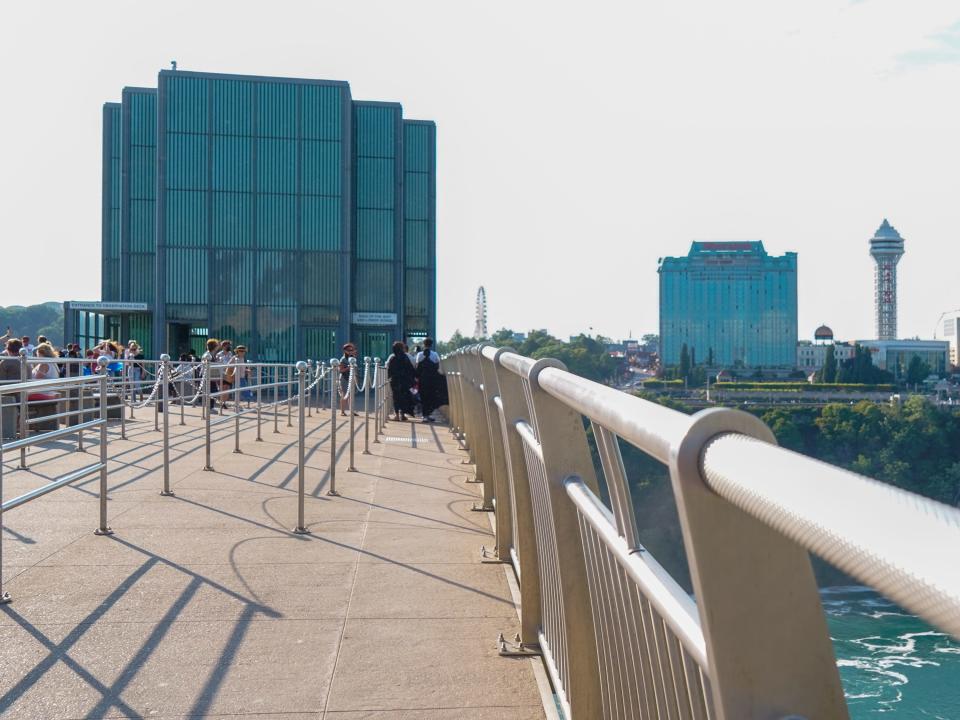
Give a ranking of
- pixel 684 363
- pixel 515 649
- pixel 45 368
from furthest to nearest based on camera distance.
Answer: pixel 684 363, pixel 45 368, pixel 515 649

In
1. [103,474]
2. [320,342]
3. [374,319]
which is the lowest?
[103,474]

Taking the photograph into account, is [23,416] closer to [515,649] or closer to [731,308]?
[515,649]

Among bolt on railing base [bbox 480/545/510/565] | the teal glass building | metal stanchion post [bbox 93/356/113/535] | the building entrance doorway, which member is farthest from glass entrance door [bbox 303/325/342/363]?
the teal glass building

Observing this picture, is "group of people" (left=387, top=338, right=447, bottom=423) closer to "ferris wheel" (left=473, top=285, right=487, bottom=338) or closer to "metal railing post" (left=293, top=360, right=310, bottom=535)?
"metal railing post" (left=293, top=360, right=310, bottom=535)

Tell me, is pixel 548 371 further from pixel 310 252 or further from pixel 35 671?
pixel 310 252

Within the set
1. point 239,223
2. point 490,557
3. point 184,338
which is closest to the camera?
point 490,557

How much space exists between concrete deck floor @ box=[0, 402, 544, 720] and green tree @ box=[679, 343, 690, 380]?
391 ft

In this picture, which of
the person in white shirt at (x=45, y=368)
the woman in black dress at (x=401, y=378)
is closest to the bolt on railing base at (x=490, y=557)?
the person in white shirt at (x=45, y=368)

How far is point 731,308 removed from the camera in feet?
530

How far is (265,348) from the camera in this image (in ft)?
171

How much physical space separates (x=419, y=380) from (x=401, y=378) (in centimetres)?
40

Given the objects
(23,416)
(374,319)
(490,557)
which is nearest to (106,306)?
(374,319)

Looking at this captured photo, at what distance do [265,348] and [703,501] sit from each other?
172 ft

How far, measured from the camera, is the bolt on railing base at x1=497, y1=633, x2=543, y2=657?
433cm
